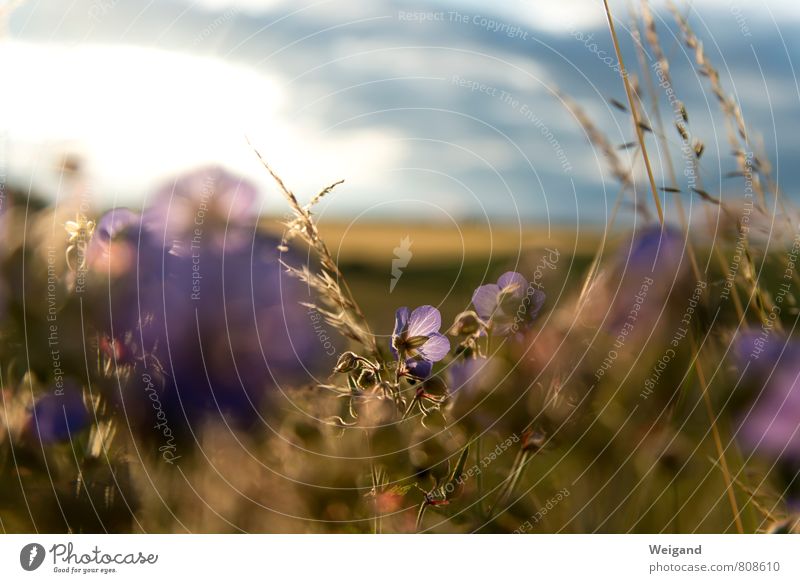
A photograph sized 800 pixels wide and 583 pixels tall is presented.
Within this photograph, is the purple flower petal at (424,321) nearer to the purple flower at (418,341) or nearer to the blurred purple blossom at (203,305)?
the purple flower at (418,341)

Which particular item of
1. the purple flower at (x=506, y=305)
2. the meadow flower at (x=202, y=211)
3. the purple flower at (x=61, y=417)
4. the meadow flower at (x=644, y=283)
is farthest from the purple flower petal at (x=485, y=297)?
the purple flower at (x=61, y=417)

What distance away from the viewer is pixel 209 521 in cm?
86

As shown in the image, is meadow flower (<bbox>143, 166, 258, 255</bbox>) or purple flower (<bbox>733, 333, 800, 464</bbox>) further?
purple flower (<bbox>733, 333, 800, 464</bbox>)

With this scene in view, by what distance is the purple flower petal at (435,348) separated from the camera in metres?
0.80

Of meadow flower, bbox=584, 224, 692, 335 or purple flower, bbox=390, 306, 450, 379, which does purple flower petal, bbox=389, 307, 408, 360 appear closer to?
purple flower, bbox=390, 306, 450, 379

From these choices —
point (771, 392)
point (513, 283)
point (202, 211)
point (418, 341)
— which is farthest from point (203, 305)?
point (771, 392)

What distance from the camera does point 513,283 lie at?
2.76ft

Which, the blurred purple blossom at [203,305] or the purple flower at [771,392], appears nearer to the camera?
the blurred purple blossom at [203,305]

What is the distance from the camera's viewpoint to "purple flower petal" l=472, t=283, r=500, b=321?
83cm

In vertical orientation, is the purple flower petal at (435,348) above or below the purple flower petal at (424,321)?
below

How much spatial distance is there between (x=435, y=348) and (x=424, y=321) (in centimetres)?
3

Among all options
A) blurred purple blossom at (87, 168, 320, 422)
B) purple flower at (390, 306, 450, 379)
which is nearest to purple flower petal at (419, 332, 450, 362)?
purple flower at (390, 306, 450, 379)

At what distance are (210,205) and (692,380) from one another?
23.3 inches

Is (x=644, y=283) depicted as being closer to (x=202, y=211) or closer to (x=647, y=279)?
(x=647, y=279)
